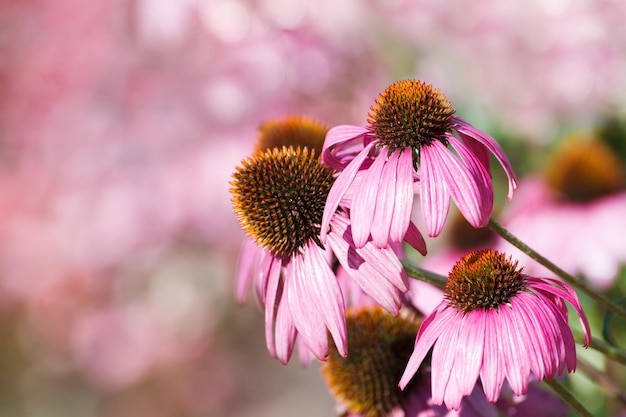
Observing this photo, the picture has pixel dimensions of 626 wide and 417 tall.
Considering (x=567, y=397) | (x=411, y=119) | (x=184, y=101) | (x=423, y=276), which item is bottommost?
(x=567, y=397)

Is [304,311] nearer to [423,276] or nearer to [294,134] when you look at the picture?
[423,276]

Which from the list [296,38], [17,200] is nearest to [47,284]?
[17,200]

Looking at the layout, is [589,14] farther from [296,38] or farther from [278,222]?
[278,222]

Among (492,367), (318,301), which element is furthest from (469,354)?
(318,301)

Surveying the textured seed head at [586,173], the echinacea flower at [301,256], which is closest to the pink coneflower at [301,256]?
the echinacea flower at [301,256]

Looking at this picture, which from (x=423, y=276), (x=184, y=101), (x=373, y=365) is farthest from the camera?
(x=184, y=101)

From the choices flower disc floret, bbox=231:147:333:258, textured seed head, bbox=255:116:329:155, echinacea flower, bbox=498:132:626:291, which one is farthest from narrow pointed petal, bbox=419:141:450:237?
echinacea flower, bbox=498:132:626:291

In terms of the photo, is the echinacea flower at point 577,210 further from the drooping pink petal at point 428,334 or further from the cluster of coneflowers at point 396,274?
the drooping pink petal at point 428,334
